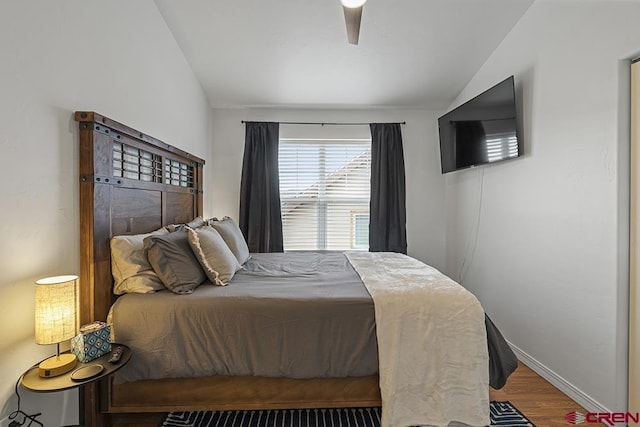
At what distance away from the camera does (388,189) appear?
156 inches

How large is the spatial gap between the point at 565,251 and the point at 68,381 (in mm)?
2815

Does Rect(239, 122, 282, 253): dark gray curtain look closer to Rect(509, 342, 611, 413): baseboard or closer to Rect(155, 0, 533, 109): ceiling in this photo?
Rect(155, 0, 533, 109): ceiling

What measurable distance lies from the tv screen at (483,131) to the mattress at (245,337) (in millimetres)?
1919

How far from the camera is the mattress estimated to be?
1.64 metres

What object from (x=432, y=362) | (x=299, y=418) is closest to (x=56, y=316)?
(x=299, y=418)

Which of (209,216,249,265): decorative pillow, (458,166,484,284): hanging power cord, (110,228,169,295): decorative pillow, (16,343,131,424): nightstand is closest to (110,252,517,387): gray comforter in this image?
(110,228,169,295): decorative pillow

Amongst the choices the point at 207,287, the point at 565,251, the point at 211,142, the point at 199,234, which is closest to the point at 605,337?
the point at 565,251

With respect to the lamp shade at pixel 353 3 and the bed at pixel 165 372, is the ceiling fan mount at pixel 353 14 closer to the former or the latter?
the lamp shade at pixel 353 3

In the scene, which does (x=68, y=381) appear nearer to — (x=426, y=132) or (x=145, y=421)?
(x=145, y=421)

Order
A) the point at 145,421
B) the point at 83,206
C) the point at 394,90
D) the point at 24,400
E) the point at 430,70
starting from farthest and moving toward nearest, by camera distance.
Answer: the point at 394,90
the point at 430,70
the point at 145,421
the point at 83,206
the point at 24,400

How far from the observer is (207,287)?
1.89 m

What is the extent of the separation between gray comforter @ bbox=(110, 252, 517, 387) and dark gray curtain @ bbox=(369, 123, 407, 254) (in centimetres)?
233

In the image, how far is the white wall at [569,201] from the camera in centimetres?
179

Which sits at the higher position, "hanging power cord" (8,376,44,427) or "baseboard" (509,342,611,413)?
"hanging power cord" (8,376,44,427)
